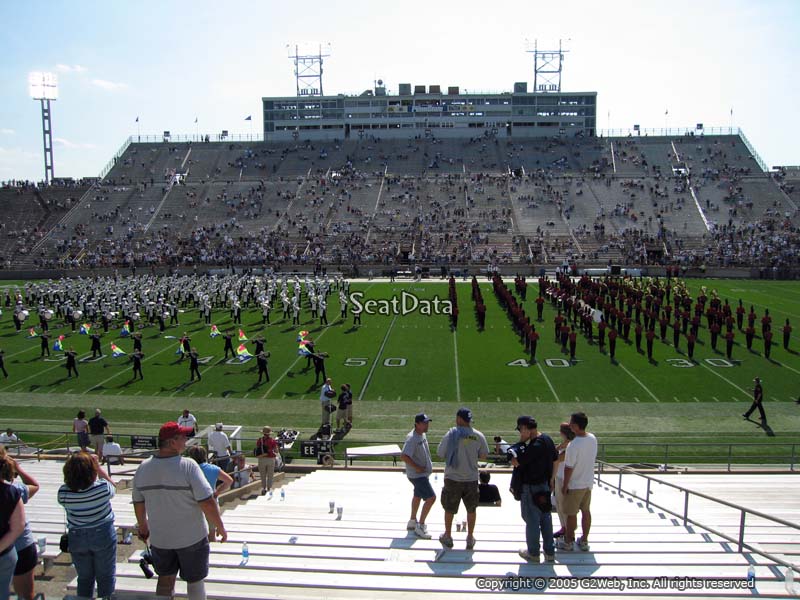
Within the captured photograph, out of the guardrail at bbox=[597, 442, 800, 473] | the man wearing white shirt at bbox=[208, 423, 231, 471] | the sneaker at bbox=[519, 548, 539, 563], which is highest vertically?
the sneaker at bbox=[519, 548, 539, 563]

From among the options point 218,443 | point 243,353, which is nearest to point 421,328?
point 243,353

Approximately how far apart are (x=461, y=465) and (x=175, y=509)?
2050 millimetres

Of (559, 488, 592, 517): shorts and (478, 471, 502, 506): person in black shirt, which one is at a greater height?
(559, 488, 592, 517): shorts

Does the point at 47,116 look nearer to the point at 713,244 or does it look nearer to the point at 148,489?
the point at 713,244

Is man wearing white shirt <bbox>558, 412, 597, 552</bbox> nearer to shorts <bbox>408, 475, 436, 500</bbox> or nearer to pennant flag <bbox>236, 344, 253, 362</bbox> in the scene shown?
shorts <bbox>408, 475, 436, 500</bbox>

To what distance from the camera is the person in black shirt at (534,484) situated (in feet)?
14.4

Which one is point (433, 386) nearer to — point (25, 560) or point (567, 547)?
point (567, 547)

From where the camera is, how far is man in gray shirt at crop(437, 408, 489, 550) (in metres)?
4.71

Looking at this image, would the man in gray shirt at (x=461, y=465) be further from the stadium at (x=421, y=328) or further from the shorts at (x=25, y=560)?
the shorts at (x=25, y=560)

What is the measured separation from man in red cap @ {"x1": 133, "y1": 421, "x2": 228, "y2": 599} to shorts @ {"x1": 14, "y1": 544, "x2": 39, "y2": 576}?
2.42ft

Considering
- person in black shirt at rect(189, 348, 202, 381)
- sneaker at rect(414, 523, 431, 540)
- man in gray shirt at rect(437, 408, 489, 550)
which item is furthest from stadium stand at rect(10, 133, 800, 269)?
man in gray shirt at rect(437, 408, 489, 550)

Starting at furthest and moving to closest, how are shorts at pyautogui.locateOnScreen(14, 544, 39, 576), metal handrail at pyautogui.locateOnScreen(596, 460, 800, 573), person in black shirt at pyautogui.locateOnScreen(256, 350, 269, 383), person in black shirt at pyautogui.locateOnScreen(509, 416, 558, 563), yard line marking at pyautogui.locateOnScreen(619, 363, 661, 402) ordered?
person in black shirt at pyautogui.locateOnScreen(256, 350, 269, 383) < yard line marking at pyautogui.locateOnScreen(619, 363, 661, 402) < person in black shirt at pyautogui.locateOnScreen(509, 416, 558, 563) < metal handrail at pyautogui.locateOnScreen(596, 460, 800, 573) < shorts at pyautogui.locateOnScreen(14, 544, 39, 576)

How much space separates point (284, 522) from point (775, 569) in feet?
12.3

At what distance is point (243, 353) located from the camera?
Result: 16.8 metres
